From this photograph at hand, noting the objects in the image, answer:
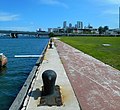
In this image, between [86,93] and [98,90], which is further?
[98,90]

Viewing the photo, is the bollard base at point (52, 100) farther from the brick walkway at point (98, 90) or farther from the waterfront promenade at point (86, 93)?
the brick walkway at point (98, 90)

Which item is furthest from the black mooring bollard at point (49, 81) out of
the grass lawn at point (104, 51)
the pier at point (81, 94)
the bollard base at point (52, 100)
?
the grass lawn at point (104, 51)

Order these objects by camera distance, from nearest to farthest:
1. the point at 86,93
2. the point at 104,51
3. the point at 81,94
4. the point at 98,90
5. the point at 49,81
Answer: the point at 49,81
the point at 81,94
the point at 86,93
the point at 98,90
the point at 104,51

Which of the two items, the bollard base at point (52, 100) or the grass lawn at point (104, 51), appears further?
the grass lawn at point (104, 51)

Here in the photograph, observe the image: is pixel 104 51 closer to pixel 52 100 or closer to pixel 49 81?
pixel 49 81

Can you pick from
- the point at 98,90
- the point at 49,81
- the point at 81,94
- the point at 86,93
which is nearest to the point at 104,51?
the point at 98,90

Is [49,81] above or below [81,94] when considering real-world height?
above

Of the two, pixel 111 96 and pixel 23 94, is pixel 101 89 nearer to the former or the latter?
pixel 111 96

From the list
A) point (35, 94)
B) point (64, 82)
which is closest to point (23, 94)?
point (35, 94)

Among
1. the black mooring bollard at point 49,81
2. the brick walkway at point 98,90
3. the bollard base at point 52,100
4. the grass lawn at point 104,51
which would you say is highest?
the black mooring bollard at point 49,81

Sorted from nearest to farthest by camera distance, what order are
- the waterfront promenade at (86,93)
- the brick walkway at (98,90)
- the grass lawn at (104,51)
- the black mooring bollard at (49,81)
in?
the waterfront promenade at (86,93) → the brick walkway at (98,90) → the black mooring bollard at (49,81) → the grass lawn at (104,51)

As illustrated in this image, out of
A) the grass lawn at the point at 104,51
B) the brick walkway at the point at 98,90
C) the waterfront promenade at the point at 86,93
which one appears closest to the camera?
the waterfront promenade at the point at 86,93

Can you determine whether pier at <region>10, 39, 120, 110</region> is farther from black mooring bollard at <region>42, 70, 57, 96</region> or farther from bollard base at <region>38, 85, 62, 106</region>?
black mooring bollard at <region>42, 70, 57, 96</region>

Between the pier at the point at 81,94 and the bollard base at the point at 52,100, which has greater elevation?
the bollard base at the point at 52,100
